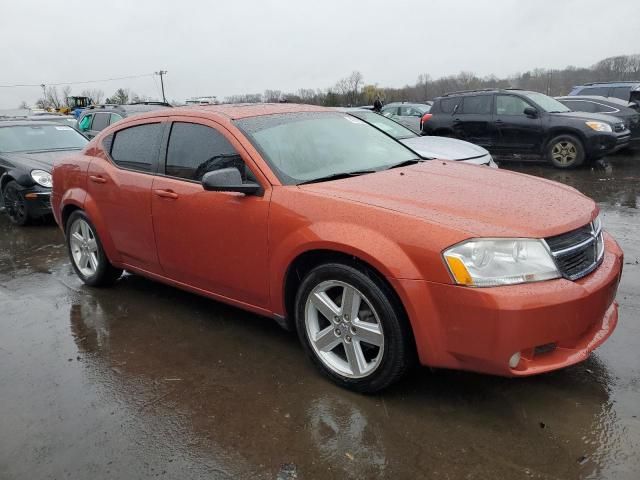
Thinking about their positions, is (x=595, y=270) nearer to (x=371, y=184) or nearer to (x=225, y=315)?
(x=371, y=184)

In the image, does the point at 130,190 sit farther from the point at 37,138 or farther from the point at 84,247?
the point at 37,138

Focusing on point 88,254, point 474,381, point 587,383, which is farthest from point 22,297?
point 587,383

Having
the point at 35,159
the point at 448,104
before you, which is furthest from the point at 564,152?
the point at 35,159

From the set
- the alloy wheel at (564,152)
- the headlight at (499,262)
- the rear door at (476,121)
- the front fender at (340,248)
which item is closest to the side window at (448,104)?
the rear door at (476,121)

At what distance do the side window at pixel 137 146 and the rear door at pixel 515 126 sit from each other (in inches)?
349

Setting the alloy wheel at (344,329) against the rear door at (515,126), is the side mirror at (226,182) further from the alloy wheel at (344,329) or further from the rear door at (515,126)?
the rear door at (515,126)

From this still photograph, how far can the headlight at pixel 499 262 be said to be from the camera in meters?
2.56

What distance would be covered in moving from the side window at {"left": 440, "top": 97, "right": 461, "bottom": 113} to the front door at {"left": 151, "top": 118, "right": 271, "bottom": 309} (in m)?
9.36

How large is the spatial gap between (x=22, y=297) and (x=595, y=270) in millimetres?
4746

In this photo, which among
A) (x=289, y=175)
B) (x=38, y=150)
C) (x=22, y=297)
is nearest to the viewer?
(x=289, y=175)

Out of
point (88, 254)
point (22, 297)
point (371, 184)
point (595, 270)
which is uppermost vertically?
point (371, 184)

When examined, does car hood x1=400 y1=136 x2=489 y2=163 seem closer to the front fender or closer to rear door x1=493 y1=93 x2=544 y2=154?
rear door x1=493 y1=93 x2=544 y2=154

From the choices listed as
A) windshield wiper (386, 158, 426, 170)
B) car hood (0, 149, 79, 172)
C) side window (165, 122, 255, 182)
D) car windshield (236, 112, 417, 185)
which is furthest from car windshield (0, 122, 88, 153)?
windshield wiper (386, 158, 426, 170)

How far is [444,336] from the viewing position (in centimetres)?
264
